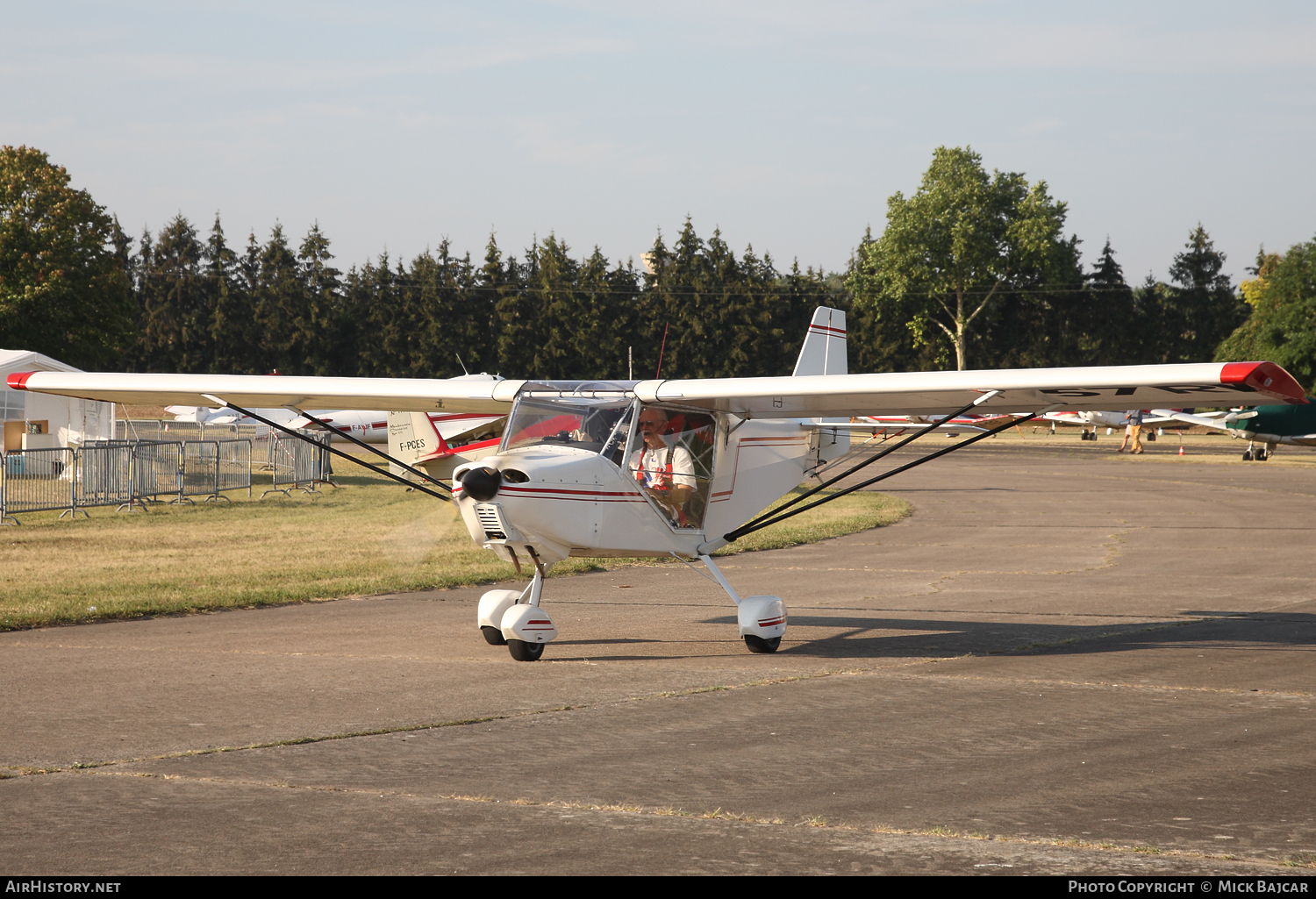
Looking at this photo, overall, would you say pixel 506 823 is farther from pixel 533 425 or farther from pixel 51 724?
pixel 533 425

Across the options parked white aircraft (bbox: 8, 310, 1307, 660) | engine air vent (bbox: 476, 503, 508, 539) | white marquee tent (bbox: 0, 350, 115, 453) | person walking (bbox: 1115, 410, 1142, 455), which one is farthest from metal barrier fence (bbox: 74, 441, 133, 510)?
person walking (bbox: 1115, 410, 1142, 455)

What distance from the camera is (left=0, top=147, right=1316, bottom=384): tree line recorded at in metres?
86.7

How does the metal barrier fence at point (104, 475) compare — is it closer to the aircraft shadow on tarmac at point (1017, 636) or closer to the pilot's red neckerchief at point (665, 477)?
the aircraft shadow on tarmac at point (1017, 636)

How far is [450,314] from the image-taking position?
88875 mm

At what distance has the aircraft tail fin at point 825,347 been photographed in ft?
46.6

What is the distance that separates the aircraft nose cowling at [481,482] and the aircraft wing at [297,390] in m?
2.29

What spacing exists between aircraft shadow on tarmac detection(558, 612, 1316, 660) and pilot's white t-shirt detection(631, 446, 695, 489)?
1458 mm

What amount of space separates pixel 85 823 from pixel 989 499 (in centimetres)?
2611

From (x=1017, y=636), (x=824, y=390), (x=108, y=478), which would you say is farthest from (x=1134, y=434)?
(x=824, y=390)

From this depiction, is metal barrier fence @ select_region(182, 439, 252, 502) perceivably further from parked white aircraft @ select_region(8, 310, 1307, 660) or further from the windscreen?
the windscreen

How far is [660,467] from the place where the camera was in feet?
35.0

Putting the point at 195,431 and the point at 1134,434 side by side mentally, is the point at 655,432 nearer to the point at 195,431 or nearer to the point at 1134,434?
the point at 195,431

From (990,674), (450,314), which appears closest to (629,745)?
(990,674)

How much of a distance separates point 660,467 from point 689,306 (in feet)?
258
